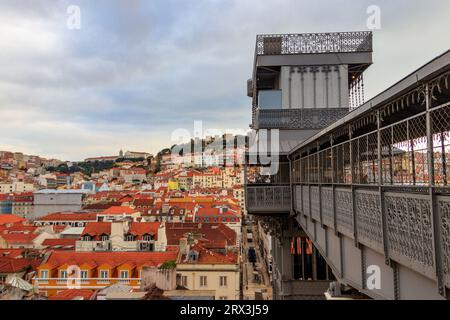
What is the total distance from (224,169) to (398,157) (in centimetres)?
10887

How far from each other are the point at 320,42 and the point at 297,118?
127 inches

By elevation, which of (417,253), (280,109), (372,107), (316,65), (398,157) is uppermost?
(316,65)

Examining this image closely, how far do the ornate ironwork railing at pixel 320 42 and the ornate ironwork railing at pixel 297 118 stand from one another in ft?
7.93

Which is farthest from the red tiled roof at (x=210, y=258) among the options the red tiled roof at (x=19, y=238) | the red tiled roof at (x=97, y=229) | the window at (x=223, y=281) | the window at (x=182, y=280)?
the red tiled roof at (x=19, y=238)

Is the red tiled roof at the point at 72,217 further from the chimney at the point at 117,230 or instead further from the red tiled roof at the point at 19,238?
the chimney at the point at 117,230

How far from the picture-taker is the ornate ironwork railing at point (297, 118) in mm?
13484

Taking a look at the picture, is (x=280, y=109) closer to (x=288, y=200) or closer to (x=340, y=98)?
(x=340, y=98)

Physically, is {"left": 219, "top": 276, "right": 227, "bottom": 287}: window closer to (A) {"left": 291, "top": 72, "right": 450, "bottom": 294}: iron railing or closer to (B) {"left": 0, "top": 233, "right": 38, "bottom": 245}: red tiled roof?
(A) {"left": 291, "top": 72, "right": 450, "bottom": 294}: iron railing

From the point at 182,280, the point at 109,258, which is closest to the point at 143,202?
the point at 109,258

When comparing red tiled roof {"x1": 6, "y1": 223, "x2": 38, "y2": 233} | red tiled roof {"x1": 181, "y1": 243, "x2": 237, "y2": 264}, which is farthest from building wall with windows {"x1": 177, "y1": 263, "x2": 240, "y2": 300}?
red tiled roof {"x1": 6, "y1": 223, "x2": 38, "y2": 233}

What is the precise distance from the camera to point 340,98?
544 inches

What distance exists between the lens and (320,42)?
14.0 metres

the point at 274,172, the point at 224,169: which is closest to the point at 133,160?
the point at 224,169

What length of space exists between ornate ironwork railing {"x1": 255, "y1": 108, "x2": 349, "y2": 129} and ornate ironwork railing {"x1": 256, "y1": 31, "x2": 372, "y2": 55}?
7.93 feet
